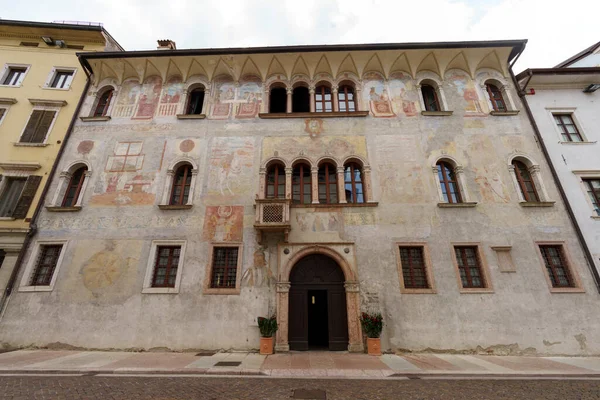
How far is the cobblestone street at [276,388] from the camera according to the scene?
5432 mm

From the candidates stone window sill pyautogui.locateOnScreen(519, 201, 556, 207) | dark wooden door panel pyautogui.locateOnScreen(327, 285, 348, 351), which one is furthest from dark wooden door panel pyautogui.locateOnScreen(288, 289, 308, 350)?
stone window sill pyautogui.locateOnScreen(519, 201, 556, 207)

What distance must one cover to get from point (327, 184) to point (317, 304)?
508 cm

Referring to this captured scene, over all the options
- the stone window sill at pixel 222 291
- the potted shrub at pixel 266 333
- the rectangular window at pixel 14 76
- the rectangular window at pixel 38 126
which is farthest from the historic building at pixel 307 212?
the rectangular window at pixel 14 76

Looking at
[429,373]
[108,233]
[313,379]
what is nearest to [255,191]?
[108,233]

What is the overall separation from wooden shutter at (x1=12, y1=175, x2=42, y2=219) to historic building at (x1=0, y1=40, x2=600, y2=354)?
71 cm

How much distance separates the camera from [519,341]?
9.25 meters

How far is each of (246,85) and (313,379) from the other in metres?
13.3

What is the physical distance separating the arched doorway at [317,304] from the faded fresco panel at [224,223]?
2820mm

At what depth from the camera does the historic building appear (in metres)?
9.71

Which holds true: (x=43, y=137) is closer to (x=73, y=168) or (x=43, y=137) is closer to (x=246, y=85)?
(x=73, y=168)

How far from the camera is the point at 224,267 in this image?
10602 millimetres

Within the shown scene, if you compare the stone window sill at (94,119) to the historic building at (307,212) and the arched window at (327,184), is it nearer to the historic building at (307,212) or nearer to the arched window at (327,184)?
the historic building at (307,212)

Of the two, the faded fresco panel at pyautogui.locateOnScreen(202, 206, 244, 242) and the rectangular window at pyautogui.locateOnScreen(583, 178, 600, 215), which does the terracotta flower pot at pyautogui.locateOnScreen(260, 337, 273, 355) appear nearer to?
the faded fresco panel at pyautogui.locateOnScreen(202, 206, 244, 242)

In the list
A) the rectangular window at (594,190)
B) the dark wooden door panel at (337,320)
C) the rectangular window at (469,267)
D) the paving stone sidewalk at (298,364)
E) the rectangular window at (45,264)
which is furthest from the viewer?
the rectangular window at (594,190)
